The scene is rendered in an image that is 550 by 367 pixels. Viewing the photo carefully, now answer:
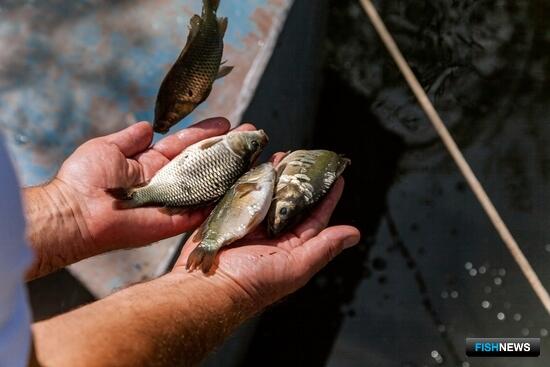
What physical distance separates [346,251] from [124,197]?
5.97ft

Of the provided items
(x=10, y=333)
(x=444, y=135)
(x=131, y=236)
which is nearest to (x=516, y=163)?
(x=444, y=135)

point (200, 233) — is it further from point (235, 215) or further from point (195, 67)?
point (195, 67)

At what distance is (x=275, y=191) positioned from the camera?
254cm

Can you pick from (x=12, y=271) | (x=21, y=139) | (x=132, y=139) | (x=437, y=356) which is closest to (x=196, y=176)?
(x=132, y=139)

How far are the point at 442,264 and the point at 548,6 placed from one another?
1852 mm

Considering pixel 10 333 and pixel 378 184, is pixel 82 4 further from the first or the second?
pixel 10 333

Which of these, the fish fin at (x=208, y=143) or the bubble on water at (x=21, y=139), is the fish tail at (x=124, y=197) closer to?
the fish fin at (x=208, y=143)

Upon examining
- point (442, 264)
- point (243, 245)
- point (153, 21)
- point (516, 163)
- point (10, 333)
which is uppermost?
point (153, 21)

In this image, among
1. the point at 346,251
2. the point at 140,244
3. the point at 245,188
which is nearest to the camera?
the point at 245,188

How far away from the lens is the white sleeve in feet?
3.04

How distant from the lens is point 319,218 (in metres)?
2.59

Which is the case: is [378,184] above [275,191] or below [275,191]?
below

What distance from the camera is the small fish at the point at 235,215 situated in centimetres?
228

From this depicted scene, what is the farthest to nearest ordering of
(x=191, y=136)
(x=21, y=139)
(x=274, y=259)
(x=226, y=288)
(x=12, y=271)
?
(x=21, y=139), (x=191, y=136), (x=274, y=259), (x=226, y=288), (x=12, y=271)
